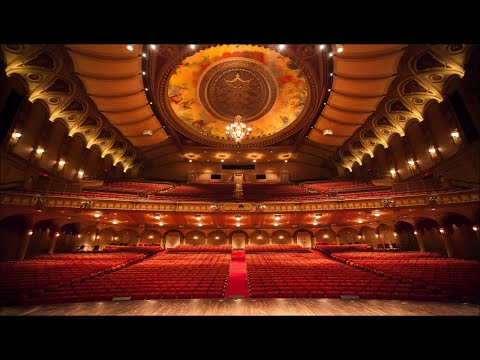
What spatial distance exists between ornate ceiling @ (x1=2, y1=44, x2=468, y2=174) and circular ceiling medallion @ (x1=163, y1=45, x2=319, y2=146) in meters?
0.08

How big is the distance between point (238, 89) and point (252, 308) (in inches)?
628

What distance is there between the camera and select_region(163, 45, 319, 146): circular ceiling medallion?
14.5m

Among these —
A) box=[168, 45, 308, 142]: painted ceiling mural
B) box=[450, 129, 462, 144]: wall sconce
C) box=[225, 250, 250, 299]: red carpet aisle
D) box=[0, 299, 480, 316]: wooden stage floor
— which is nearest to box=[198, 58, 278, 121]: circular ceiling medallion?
box=[168, 45, 308, 142]: painted ceiling mural

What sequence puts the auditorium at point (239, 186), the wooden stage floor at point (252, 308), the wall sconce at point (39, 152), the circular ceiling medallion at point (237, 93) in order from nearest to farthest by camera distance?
the wooden stage floor at point (252, 308) → the auditorium at point (239, 186) → the wall sconce at point (39, 152) → the circular ceiling medallion at point (237, 93)

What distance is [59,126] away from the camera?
13328 mm

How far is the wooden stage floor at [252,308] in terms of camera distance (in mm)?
3904

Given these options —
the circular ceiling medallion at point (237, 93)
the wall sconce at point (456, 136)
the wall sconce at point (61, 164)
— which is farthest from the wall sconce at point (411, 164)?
the wall sconce at point (61, 164)

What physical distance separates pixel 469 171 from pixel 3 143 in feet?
68.1

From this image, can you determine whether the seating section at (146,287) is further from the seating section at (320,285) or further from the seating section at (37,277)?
the seating section at (320,285)

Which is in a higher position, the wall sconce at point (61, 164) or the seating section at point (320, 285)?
the wall sconce at point (61, 164)

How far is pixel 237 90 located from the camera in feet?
55.5

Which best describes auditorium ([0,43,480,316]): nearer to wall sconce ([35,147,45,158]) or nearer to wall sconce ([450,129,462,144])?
wall sconce ([450,129,462,144])

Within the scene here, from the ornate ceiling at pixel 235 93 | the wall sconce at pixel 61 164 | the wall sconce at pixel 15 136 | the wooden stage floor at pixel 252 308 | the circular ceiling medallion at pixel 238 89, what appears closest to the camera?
the wooden stage floor at pixel 252 308
